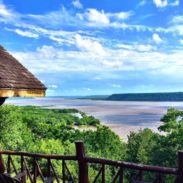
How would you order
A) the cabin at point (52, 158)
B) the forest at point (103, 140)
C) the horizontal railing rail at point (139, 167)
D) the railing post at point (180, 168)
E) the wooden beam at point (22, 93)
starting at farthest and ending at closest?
the forest at point (103, 140) < the wooden beam at point (22, 93) < the cabin at point (52, 158) < the horizontal railing rail at point (139, 167) < the railing post at point (180, 168)

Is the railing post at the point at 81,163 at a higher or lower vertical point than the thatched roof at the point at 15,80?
lower

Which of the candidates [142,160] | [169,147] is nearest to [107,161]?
[169,147]

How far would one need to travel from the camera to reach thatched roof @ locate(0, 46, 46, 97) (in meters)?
4.94

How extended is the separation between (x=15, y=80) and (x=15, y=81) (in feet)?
0.17

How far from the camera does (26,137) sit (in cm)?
3034

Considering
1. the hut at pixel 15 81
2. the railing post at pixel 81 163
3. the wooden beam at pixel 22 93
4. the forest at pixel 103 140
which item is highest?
the hut at pixel 15 81

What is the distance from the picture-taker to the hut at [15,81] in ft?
16.2

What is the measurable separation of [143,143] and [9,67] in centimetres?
2545

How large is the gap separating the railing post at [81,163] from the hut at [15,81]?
1222mm

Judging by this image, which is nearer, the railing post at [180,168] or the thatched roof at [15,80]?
the railing post at [180,168]

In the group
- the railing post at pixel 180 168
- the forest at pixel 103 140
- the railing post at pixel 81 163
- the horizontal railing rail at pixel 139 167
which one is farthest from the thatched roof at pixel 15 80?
the forest at pixel 103 140

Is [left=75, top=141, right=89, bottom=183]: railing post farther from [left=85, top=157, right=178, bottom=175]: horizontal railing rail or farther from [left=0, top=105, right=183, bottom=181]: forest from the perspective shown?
[left=0, top=105, right=183, bottom=181]: forest

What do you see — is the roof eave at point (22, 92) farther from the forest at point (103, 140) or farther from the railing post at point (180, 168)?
the forest at point (103, 140)

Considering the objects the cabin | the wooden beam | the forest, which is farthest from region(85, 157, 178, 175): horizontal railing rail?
the forest
